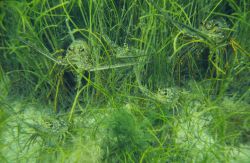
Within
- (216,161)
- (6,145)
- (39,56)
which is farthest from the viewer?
(39,56)

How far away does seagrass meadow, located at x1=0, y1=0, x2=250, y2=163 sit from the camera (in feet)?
5.10

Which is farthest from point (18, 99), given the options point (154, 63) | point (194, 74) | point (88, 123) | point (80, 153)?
point (194, 74)

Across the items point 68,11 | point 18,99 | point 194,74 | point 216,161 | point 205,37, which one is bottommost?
point 216,161

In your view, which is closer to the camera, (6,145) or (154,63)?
(6,145)

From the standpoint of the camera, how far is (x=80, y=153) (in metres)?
1.51

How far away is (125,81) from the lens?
177 centimetres

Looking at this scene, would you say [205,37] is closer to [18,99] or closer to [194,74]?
[194,74]

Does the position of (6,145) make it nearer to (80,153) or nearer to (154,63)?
(80,153)

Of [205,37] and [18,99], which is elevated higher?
[205,37]

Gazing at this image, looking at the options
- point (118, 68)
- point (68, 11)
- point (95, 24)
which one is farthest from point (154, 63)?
point (68, 11)

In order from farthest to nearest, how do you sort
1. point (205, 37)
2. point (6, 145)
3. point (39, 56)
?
point (39, 56), point (205, 37), point (6, 145)

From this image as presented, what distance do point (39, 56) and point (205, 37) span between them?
0.84 metres

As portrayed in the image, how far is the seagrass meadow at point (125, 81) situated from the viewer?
155cm

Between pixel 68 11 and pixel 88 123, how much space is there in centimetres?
60
